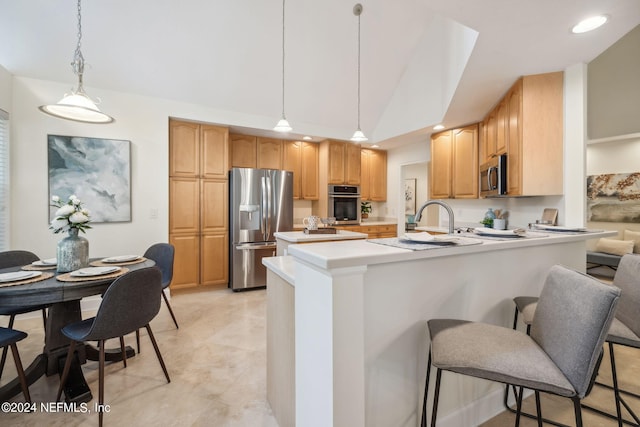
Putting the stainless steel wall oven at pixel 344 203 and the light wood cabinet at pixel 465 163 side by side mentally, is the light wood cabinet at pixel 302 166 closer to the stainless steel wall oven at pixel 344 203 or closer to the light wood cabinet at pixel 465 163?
the stainless steel wall oven at pixel 344 203

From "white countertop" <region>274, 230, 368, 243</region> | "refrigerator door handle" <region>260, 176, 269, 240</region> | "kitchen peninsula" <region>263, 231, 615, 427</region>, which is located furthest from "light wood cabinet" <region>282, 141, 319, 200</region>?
"kitchen peninsula" <region>263, 231, 615, 427</region>

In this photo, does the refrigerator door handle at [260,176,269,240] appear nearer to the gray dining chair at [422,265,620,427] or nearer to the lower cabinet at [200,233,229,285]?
the lower cabinet at [200,233,229,285]

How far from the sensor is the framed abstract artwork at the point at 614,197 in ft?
15.0

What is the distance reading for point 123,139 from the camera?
10.8 ft

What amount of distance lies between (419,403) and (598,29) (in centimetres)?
279

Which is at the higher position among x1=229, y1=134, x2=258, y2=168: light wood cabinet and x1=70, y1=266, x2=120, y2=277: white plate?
x1=229, y1=134, x2=258, y2=168: light wood cabinet

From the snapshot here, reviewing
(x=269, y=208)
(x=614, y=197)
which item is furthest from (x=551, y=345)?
(x=614, y=197)

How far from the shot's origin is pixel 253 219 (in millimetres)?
3982

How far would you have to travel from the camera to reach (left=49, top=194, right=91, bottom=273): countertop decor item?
1.88 m

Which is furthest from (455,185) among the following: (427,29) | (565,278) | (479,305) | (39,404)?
(39,404)

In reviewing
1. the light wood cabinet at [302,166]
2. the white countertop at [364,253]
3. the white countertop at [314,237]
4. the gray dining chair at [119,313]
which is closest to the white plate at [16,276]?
the gray dining chair at [119,313]

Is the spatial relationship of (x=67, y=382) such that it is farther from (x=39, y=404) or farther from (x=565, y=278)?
(x=565, y=278)

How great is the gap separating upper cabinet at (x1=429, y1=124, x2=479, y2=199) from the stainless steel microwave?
1.51 ft

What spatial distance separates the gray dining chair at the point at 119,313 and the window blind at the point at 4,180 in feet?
6.33
